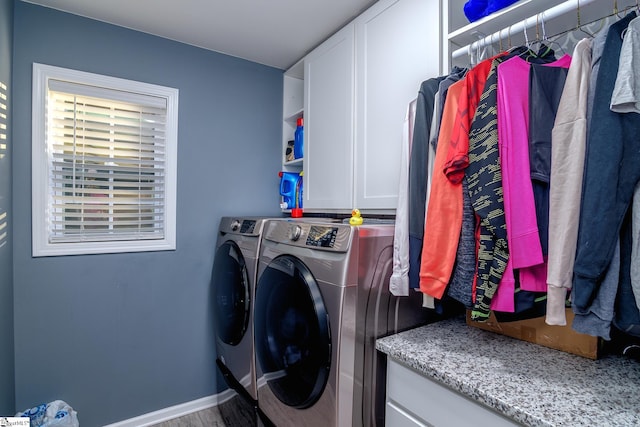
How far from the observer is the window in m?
1.85

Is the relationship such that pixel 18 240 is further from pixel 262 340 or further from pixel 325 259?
pixel 325 259

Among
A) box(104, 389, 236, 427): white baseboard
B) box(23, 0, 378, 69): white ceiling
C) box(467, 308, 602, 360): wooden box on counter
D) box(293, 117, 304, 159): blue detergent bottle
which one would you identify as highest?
box(23, 0, 378, 69): white ceiling

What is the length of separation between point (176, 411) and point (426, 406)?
188cm

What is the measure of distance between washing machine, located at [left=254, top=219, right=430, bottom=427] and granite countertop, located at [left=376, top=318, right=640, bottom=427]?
0.10 m

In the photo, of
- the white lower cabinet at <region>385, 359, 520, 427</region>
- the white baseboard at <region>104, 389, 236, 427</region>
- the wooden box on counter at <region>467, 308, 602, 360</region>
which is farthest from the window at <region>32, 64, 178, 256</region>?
the wooden box on counter at <region>467, 308, 602, 360</region>

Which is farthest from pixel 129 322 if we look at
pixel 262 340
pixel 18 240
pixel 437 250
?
pixel 437 250

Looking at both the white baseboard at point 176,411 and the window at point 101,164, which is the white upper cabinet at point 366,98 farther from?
the white baseboard at point 176,411

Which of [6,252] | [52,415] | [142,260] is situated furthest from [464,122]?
[52,415]

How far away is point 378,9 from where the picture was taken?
5.46 feet

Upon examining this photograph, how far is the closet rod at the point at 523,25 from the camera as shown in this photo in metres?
0.96

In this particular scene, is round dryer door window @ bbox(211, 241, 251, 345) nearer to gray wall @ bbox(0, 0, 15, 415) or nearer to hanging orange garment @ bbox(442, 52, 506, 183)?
gray wall @ bbox(0, 0, 15, 415)

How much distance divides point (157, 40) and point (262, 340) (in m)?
1.97

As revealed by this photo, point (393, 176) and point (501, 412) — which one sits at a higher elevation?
point (393, 176)

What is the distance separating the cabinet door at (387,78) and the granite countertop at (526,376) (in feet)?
2.18
